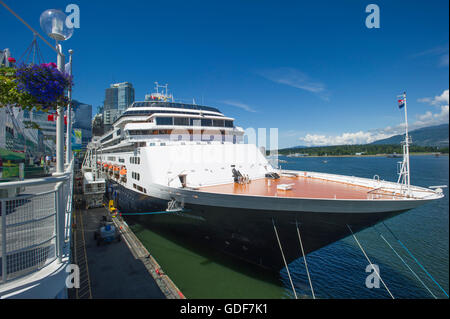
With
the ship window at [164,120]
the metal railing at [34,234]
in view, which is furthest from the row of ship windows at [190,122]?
the metal railing at [34,234]

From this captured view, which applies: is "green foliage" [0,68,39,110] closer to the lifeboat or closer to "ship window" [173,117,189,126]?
"ship window" [173,117,189,126]

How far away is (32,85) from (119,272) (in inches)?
407

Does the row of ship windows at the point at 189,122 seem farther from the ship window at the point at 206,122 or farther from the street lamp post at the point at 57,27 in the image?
the street lamp post at the point at 57,27

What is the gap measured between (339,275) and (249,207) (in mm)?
9160

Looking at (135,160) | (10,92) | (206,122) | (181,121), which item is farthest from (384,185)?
(135,160)

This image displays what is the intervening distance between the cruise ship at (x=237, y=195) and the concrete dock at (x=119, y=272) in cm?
251

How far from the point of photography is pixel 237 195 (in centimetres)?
932

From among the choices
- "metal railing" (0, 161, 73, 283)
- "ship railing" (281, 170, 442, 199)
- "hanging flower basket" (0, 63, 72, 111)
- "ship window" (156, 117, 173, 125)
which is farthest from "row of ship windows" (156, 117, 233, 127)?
"metal railing" (0, 161, 73, 283)

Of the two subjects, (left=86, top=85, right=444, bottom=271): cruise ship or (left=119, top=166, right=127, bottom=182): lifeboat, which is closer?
(left=86, top=85, right=444, bottom=271): cruise ship

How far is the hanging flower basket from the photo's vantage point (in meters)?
3.52

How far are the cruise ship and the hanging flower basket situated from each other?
7118 millimetres

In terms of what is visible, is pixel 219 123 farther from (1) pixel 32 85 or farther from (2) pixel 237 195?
(1) pixel 32 85
